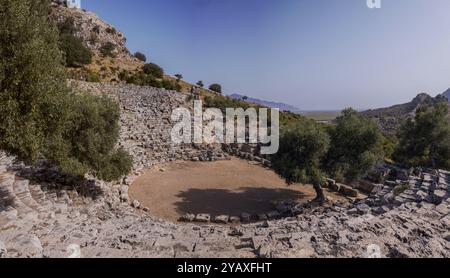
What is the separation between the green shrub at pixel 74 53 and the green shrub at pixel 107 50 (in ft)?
46.1

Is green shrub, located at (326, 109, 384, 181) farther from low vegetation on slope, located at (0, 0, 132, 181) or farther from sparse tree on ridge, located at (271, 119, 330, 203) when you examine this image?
low vegetation on slope, located at (0, 0, 132, 181)

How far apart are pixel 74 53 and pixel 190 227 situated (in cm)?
4826

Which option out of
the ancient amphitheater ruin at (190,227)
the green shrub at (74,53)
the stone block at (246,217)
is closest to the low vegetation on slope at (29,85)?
the ancient amphitheater ruin at (190,227)

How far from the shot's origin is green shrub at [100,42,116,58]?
6599 cm

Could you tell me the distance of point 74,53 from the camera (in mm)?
49375

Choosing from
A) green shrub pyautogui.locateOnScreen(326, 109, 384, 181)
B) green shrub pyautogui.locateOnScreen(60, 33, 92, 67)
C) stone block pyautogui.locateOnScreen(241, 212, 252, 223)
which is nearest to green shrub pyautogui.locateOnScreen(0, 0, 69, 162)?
stone block pyautogui.locateOnScreen(241, 212, 252, 223)

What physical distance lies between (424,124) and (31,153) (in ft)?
98.8

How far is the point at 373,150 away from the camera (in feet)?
58.3

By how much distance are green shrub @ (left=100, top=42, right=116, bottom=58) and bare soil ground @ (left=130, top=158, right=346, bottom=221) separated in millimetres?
51233

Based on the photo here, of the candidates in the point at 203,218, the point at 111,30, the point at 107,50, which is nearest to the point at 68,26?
the point at 107,50

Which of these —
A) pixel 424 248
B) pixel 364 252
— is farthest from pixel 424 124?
pixel 364 252

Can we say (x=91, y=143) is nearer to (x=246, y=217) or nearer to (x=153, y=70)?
(x=246, y=217)

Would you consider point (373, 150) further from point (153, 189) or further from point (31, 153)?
point (31, 153)

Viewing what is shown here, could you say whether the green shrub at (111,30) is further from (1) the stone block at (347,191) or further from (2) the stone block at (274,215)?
(2) the stone block at (274,215)
